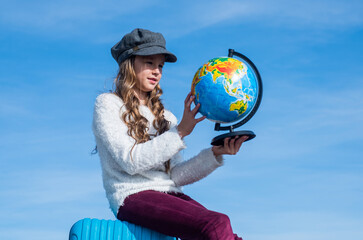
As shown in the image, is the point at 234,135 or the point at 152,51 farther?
the point at 152,51

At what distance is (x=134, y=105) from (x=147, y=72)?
380mm

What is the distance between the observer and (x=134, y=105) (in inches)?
217

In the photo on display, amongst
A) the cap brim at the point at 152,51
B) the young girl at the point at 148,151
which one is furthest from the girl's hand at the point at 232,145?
the cap brim at the point at 152,51

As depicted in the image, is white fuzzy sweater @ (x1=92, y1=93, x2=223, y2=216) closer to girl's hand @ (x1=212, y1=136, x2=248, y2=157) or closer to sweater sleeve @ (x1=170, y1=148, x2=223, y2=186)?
sweater sleeve @ (x1=170, y1=148, x2=223, y2=186)

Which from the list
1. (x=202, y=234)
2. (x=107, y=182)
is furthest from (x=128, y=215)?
(x=202, y=234)

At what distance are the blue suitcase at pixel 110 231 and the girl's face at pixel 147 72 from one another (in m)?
1.41

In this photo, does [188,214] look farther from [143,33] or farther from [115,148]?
[143,33]

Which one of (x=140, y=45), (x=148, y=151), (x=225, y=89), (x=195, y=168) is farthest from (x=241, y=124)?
(x=140, y=45)

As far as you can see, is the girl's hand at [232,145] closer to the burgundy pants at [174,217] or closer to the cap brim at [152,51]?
the burgundy pants at [174,217]

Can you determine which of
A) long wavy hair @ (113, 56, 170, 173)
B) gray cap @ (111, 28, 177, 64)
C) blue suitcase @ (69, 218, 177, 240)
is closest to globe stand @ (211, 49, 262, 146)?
long wavy hair @ (113, 56, 170, 173)

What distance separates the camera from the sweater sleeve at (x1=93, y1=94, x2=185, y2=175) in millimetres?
4996

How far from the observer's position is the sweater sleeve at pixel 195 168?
557 cm

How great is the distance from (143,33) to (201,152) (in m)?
1.40

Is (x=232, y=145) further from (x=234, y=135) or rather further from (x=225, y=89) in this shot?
(x=225, y=89)
